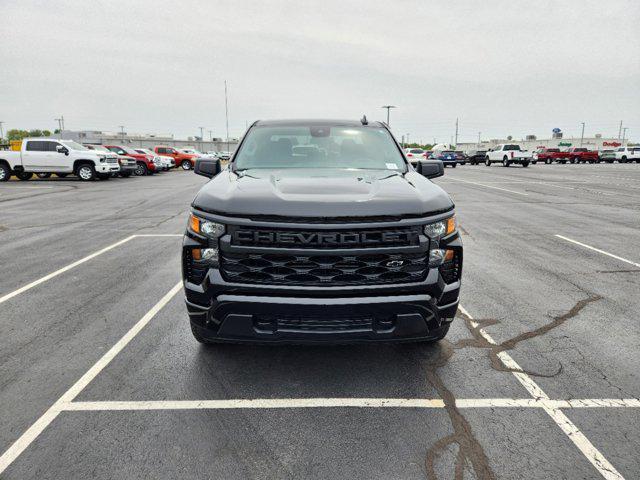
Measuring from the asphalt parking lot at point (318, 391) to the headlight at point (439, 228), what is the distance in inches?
42.7

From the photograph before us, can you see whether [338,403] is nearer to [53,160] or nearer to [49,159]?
[53,160]

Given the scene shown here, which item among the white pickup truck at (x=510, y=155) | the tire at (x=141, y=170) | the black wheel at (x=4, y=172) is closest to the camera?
the black wheel at (x=4, y=172)

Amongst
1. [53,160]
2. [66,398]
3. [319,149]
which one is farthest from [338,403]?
[53,160]

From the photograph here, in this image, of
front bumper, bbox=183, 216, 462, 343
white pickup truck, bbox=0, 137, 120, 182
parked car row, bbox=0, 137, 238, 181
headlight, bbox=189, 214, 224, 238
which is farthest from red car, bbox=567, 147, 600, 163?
headlight, bbox=189, 214, 224, 238

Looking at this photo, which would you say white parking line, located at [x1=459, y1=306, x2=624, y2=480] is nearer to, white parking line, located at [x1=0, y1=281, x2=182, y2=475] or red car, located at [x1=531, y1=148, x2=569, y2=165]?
white parking line, located at [x1=0, y1=281, x2=182, y2=475]

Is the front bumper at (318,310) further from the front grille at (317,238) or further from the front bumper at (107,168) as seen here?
the front bumper at (107,168)

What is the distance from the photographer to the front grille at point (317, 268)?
2.83 m

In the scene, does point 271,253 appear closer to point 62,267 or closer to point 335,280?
point 335,280

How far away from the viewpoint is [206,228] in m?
2.95

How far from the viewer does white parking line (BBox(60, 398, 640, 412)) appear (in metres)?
2.88

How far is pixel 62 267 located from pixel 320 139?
426 centimetres

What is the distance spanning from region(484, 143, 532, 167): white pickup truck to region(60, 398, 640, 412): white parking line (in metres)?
41.2

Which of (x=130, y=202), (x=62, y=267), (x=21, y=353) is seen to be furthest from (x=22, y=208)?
(x=21, y=353)

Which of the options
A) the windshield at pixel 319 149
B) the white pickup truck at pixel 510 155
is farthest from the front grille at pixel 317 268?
the white pickup truck at pixel 510 155
